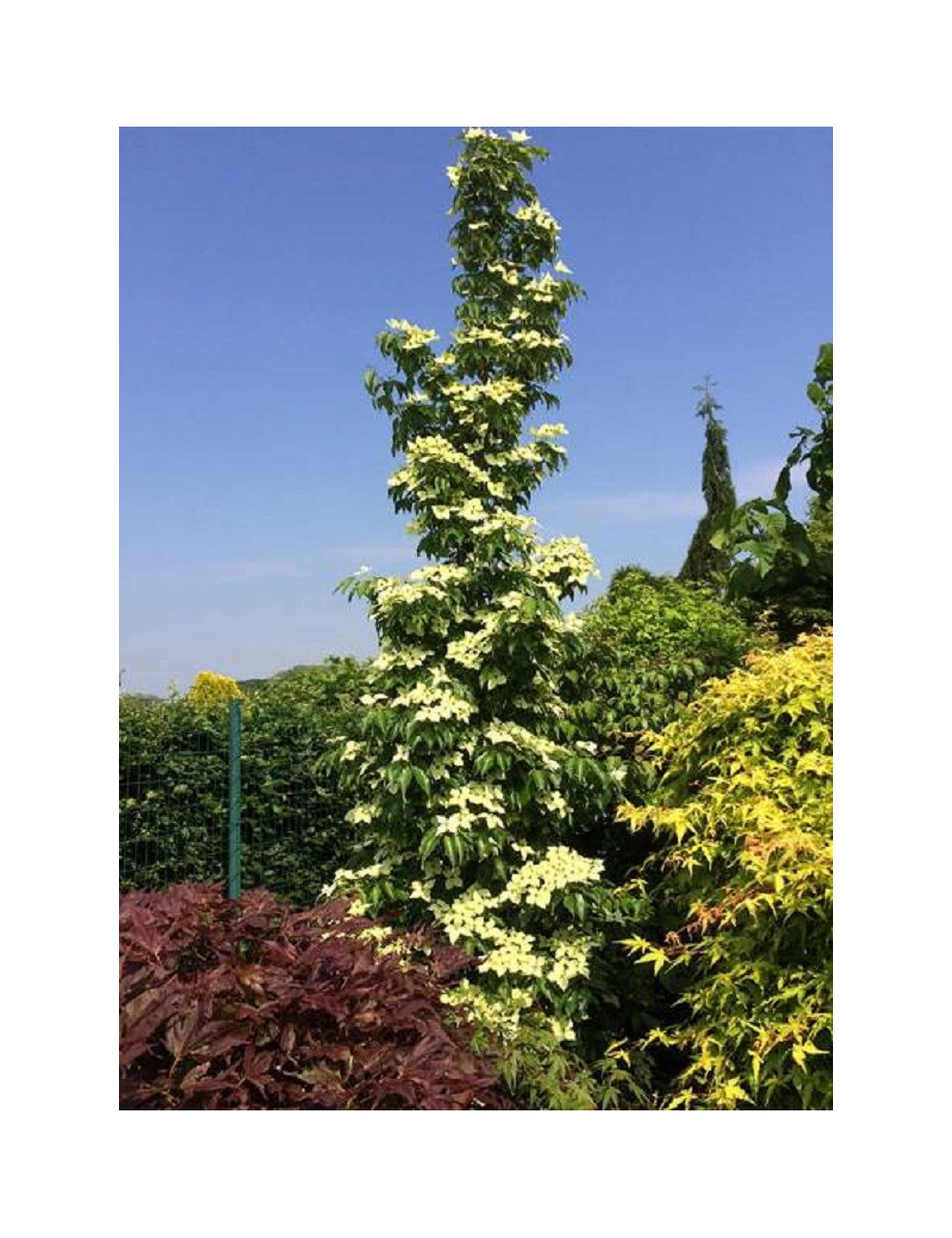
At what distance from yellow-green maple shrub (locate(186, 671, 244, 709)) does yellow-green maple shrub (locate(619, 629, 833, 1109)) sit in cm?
285

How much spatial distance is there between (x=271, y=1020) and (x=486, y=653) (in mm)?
1837

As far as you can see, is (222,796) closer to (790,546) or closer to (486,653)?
(486,653)

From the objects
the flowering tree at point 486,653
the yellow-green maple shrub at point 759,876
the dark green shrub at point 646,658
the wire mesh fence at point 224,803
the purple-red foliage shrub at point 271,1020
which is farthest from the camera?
the wire mesh fence at point 224,803

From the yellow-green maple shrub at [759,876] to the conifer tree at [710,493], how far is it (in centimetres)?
429

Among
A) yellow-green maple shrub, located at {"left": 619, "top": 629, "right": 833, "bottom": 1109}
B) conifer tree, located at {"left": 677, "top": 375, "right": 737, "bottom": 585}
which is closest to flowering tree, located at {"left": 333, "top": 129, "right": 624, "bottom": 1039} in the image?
yellow-green maple shrub, located at {"left": 619, "top": 629, "right": 833, "bottom": 1109}

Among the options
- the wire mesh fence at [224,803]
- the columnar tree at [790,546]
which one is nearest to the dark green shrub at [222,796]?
the wire mesh fence at [224,803]

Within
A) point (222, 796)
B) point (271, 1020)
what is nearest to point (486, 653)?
point (271, 1020)

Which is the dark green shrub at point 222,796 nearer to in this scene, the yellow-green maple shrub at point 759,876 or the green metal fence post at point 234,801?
the green metal fence post at point 234,801

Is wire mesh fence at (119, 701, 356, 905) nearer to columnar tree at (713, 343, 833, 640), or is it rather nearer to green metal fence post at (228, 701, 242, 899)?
green metal fence post at (228, 701, 242, 899)

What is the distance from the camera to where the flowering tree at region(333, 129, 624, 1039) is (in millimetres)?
3875

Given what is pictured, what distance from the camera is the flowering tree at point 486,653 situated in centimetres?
388
